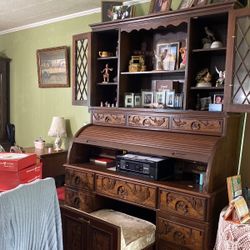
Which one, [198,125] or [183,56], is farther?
[183,56]

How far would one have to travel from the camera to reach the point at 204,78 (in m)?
2.32

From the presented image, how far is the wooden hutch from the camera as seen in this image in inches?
78.9

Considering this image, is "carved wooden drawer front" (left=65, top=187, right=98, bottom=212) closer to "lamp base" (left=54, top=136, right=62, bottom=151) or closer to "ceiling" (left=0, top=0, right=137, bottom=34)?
"lamp base" (left=54, top=136, right=62, bottom=151)

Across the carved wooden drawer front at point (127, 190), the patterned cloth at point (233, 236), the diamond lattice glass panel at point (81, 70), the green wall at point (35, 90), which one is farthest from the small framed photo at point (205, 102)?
the green wall at point (35, 90)

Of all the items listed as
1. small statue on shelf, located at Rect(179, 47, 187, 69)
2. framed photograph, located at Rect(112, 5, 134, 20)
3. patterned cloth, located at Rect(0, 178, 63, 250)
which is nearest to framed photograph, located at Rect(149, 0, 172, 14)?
framed photograph, located at Rect(112, 5, 134, 20)

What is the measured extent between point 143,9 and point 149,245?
217 centimetres

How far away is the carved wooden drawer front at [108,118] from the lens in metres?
2.63

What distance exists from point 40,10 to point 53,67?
27.7 inches

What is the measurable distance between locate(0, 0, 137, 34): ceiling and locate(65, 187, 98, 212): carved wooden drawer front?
194 centimetres

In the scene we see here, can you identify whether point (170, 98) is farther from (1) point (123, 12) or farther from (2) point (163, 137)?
(1) point (123, 12)

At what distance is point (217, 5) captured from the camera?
2.04 metres

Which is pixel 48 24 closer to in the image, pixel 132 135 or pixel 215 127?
pixel 132 135

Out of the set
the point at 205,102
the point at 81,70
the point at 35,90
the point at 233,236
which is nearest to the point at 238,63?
the point at 205,102

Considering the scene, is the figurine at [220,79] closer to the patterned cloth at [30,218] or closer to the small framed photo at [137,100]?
the small framed photo at [137,100]
